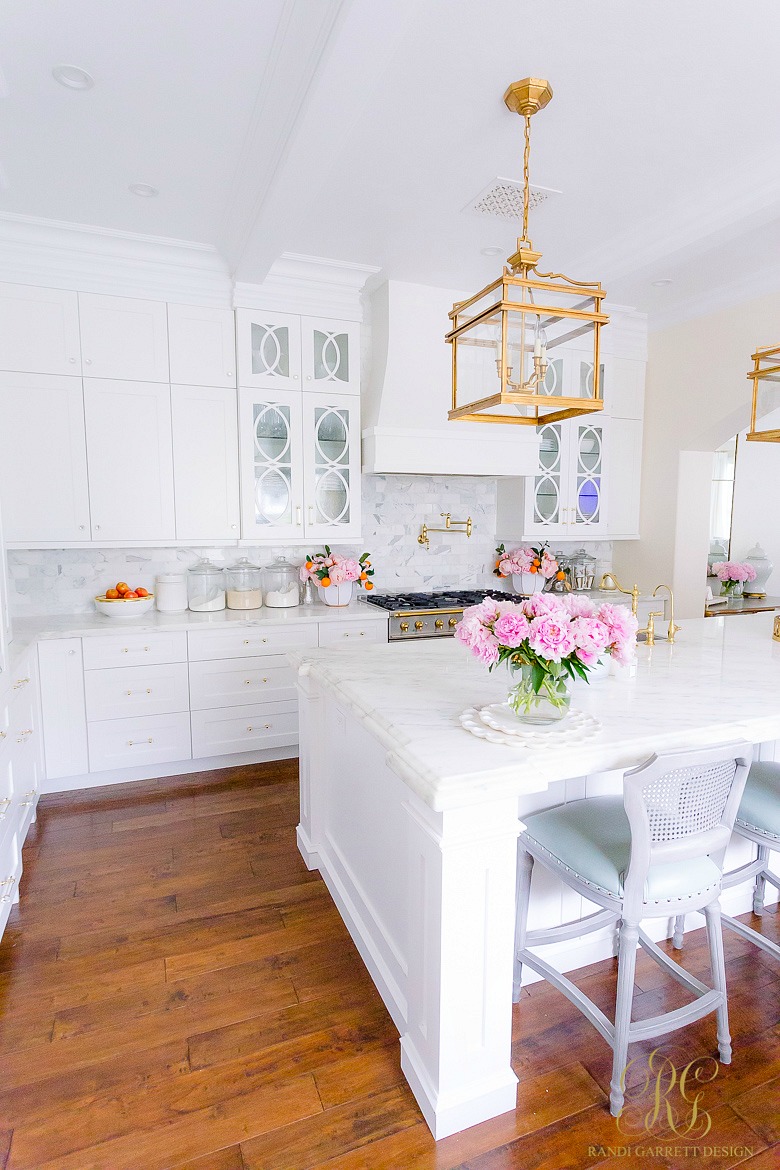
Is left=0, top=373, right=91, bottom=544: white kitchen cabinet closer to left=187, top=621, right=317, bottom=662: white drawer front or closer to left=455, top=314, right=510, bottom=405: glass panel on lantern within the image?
left=187, top=621, right=317, bottom=662: white drawer front

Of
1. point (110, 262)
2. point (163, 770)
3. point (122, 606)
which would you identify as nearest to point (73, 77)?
point (110, 262)

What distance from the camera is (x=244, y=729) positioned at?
3.66m

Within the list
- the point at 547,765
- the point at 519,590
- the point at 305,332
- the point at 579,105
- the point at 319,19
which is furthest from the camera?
the point at 519,590

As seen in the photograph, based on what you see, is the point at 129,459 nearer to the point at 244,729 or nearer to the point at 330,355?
the point at 330,355

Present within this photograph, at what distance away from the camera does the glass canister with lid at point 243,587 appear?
3.93 m

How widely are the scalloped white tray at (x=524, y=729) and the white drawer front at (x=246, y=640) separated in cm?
193

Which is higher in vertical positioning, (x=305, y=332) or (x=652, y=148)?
(x=652, y=148)

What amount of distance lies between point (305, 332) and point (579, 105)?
197 cm

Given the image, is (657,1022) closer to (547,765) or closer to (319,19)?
(547,765)

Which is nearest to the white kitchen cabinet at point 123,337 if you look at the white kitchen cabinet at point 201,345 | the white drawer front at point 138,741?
the white kitchen cabinet at point 201,345

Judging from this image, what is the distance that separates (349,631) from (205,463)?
129 centimetres

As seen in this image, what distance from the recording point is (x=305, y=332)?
3.81 meters

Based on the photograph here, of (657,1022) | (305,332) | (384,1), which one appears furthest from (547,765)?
(305,332)
